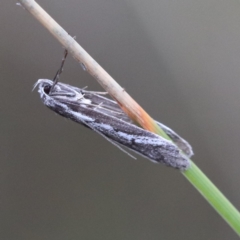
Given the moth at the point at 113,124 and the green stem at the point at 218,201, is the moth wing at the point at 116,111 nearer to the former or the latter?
the moth at the point at 113,124

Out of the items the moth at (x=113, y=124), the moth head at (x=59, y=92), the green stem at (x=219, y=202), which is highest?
the moth head at (x=59, y=92)

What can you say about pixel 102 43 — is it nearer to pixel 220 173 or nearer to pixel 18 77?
pixel 18 77

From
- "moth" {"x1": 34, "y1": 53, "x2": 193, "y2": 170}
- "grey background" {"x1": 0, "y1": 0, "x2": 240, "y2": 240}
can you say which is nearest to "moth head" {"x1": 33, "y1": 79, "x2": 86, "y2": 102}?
"moth" {"x1": 34, "y1": 53, "x2": 193, "y2": 170}

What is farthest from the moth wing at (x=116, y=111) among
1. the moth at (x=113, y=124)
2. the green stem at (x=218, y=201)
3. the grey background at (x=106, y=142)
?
the grey background at (x=106, y=142)

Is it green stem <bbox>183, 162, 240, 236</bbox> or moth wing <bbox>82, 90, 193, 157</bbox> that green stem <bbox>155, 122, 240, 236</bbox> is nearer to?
green stem <bbox>183, 162, 240, 236</bbox>

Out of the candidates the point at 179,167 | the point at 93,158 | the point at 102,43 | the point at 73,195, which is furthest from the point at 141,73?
the point at 179,167

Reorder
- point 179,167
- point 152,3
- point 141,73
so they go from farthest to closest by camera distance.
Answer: point 141,73, point 152,3, point 179,167

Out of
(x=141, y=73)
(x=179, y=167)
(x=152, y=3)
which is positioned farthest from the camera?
(x=141, y=73)
